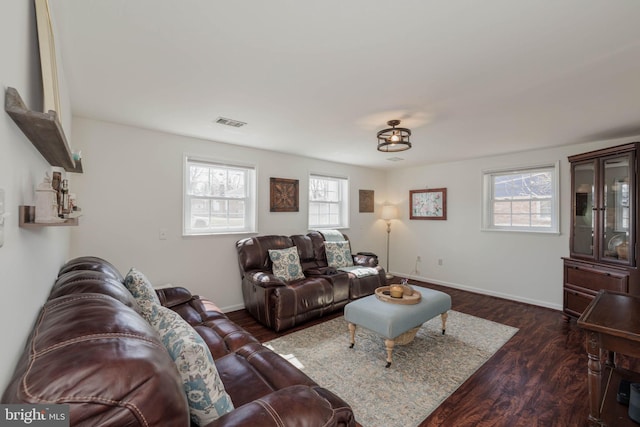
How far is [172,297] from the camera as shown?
2.62 metres

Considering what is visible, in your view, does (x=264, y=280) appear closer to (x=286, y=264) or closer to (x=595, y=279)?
(x=286, y=264)

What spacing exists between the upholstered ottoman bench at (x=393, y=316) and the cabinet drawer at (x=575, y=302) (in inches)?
72.6

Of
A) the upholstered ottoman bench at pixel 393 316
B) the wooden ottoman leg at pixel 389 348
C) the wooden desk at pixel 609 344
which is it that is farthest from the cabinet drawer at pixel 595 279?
the wooden ottoman leg at pixel 389 348

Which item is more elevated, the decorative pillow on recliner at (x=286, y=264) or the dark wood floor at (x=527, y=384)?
the decorative pillow on recliner at (x=286, y=264)

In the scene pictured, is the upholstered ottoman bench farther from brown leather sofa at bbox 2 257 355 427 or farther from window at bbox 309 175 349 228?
window at bbox 309 175 349 228

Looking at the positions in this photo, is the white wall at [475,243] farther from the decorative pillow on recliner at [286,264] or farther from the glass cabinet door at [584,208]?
the decorative pillow on recliner at [286,264]

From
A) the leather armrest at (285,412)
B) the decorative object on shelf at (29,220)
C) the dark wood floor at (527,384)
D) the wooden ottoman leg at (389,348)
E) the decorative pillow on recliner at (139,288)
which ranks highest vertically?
the decorative object on shelf at (29,220)

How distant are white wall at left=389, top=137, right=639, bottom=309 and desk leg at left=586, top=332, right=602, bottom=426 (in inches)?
Answer: 113

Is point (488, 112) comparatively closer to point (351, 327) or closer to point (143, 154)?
point (351, 327)

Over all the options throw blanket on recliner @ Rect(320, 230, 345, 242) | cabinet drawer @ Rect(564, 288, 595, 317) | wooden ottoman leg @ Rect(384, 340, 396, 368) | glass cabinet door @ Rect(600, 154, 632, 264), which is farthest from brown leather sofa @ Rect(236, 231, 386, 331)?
glass cabinet door @ Rect(600, 154, 632, 264)

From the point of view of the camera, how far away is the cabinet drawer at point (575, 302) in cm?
337

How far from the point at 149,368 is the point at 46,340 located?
298 mm

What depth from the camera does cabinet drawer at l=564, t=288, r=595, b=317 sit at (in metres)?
3.37

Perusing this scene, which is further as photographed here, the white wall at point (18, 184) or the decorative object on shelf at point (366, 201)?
the decorative object on shelf at point (366, 201)
